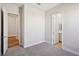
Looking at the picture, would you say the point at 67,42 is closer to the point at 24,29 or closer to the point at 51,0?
the point at 24,29

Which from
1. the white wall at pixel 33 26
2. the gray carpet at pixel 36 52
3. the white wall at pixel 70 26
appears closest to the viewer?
the gray carpet at pixel 36 52

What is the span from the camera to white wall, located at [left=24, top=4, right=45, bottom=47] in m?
2.59

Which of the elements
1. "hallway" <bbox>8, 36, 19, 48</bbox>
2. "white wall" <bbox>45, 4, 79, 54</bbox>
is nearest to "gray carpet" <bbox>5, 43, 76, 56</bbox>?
"hallway" <bbox>8, 36, 19, 48</bbox>

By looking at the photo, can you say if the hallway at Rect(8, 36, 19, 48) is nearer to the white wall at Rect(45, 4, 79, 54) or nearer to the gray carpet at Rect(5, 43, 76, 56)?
the gray carpet at Rect(5, 43, 76, 56)

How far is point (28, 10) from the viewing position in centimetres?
263

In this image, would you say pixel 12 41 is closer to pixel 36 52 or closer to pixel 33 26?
pixel 36 52

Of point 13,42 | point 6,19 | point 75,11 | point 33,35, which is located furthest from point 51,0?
point 33,35

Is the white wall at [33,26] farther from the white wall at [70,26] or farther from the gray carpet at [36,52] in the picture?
the white wall at [70,26]

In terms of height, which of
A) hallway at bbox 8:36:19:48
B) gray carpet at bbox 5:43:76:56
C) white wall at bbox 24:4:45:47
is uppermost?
white wall at bbox 24:4:45:47

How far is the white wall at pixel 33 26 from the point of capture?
259 centimetres

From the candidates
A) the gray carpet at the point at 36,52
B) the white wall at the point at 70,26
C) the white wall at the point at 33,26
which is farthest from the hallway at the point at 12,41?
the white wall at the point at 70,26

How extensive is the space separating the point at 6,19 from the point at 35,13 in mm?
1130

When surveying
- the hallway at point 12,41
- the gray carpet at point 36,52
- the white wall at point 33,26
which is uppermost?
the white wall at point 33,26

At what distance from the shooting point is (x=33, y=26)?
274 centimetres
